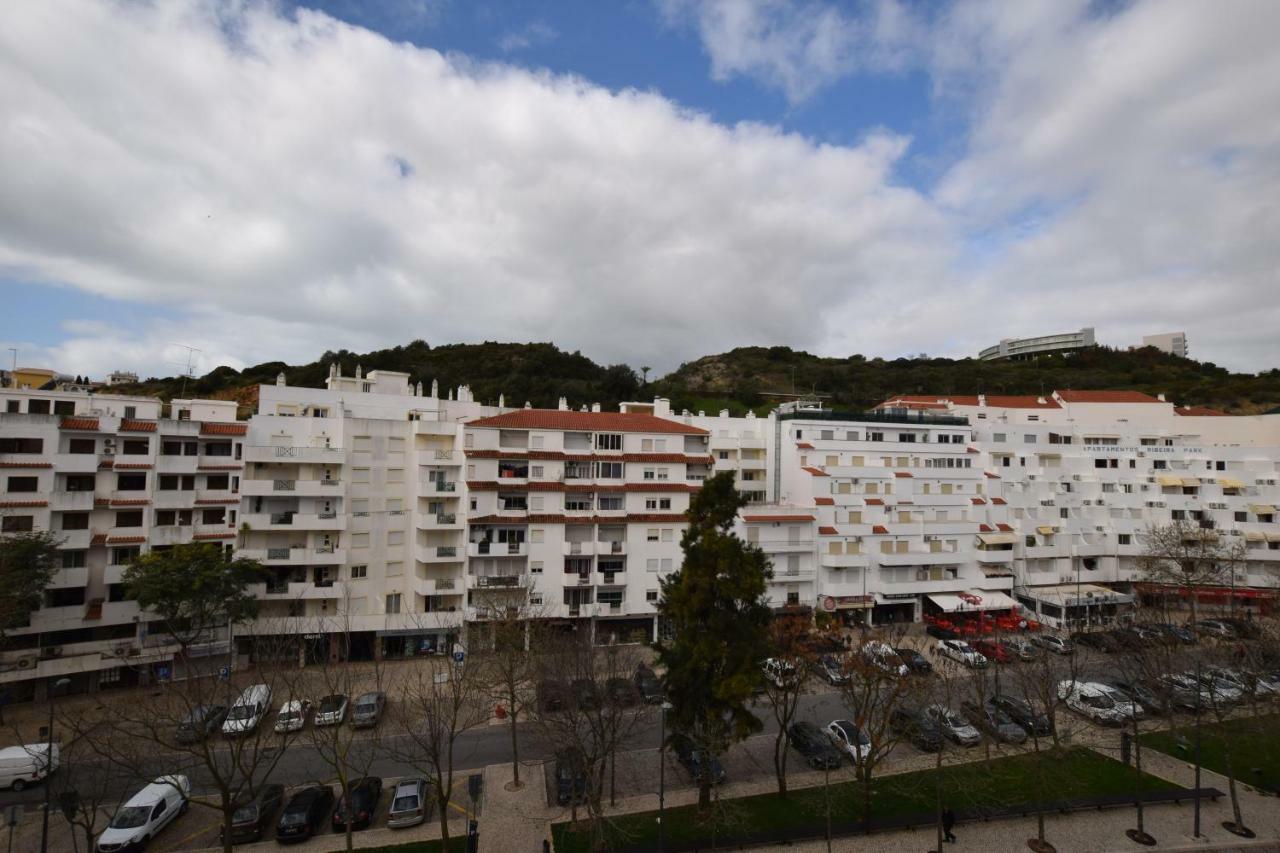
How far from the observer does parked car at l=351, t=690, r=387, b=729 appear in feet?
91.2

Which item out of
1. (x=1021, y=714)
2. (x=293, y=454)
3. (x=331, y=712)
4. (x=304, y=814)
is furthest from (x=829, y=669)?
(x=293, y=454)

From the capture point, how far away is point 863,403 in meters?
102

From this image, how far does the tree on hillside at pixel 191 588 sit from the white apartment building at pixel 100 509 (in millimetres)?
1855

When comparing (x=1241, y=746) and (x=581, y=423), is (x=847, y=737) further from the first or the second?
(x=581, y=423)

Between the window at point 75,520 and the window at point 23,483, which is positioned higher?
the window at point 23,483

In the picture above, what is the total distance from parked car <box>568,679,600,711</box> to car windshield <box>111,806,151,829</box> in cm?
1446

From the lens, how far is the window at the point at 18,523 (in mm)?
31547

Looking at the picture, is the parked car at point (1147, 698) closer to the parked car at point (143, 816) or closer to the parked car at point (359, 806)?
the parked car at point (359, 806)

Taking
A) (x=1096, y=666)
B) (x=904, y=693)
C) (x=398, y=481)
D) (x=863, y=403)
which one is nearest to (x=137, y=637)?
(x=398, y=481)

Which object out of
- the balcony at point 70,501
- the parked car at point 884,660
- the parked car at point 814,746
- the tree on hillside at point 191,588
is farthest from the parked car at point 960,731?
the balcony at point 70,501

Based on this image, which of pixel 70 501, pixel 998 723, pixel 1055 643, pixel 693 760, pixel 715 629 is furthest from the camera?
pixel 1055 643

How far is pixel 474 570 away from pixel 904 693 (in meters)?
26.3

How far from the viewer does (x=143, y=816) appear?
2041 centimetres

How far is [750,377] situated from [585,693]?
368 ft
